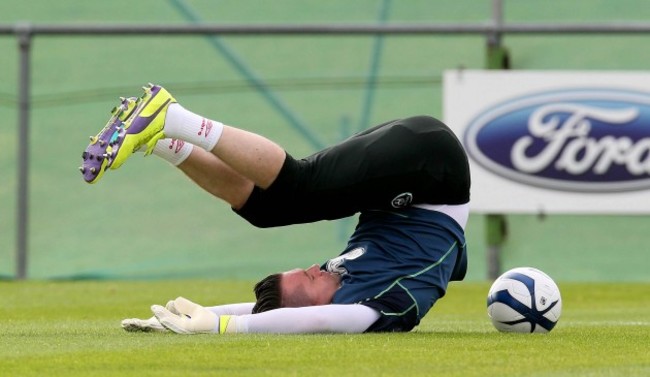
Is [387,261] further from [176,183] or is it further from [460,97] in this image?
[176,183]

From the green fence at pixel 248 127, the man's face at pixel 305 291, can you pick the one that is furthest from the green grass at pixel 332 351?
the green fence at pixel 248 127

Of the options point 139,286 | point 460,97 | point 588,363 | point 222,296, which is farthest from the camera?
point 460,97

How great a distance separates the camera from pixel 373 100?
1438 centimetres

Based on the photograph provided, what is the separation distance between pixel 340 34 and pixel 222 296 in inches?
146

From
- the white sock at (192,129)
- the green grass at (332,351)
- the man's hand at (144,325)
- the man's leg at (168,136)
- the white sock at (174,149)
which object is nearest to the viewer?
the green grass at (332,351)

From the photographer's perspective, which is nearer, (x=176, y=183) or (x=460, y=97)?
(x=460, y=97)

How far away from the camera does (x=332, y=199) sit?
684cm

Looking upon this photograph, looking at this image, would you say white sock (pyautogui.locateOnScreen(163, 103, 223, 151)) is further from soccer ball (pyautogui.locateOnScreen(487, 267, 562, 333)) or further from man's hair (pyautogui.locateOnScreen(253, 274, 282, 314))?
soccer ball (pyautogui.locateOnScreen(487, 267, 562, 333))

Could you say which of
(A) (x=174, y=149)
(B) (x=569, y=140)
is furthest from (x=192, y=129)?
(B) (x=569, y=140)

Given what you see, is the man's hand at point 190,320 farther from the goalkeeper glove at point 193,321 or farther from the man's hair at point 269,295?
→ the man's hair at point 269,295

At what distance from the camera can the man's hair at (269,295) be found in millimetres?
6891

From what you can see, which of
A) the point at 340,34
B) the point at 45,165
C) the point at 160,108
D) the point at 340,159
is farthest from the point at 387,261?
the point at 45,165

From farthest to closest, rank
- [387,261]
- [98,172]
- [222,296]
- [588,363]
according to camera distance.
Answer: [222,296] → [387,261] → [98,172] → [588,363]

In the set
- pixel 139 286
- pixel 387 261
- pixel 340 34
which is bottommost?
pixel 139 286
